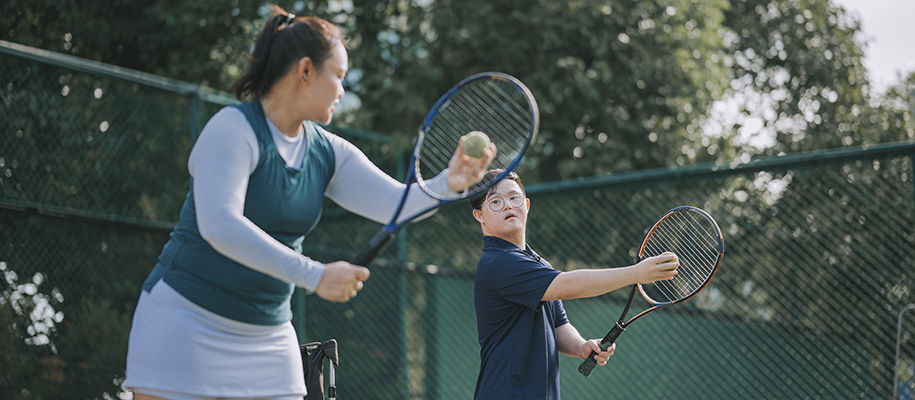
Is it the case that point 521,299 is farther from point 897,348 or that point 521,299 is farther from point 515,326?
point 897,348

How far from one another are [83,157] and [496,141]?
3540mm

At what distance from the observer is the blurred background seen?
4324 millimetres

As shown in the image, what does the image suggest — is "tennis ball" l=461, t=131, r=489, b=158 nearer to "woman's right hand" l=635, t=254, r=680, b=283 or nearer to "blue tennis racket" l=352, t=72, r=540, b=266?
"blue tennis racket" l=352, t=72, r=540, b=266

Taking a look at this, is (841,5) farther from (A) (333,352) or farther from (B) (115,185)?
(A) (333,352)

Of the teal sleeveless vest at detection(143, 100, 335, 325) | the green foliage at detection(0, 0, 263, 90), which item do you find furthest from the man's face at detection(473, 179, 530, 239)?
the green foliage at detection(0, 0, 263, 90)

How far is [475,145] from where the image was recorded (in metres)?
2.12

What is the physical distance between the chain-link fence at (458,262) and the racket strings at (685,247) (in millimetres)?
1479

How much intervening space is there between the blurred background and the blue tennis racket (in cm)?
192

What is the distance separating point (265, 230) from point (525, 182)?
17.4 feet

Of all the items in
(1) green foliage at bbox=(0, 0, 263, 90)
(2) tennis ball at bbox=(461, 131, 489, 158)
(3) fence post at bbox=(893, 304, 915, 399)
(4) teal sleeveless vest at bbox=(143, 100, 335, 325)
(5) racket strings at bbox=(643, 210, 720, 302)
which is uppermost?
(3) fence post at bbox=(893, 304, 915, 399)

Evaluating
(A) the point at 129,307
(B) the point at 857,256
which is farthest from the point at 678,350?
(A) the point at 129,307

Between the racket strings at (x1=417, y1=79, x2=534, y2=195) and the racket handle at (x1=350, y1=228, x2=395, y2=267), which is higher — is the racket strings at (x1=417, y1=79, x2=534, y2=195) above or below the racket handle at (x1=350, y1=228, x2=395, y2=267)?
above

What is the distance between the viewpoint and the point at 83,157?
5.43 m

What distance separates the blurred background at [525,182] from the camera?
432 centimetres
